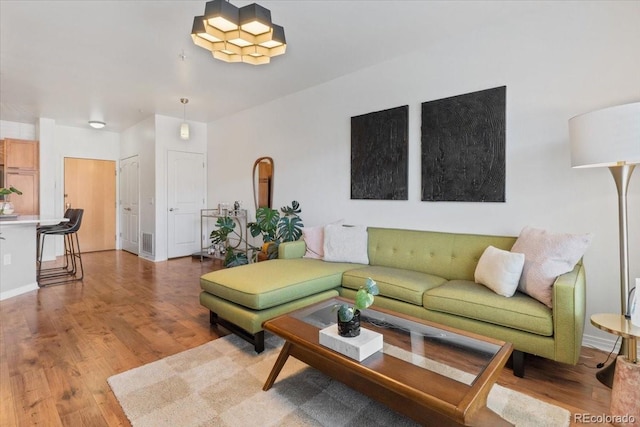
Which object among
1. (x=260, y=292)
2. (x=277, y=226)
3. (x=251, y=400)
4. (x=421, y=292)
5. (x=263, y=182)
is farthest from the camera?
(x=263, y=182)

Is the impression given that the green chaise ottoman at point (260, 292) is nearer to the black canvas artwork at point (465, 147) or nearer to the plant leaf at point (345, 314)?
the plant leaf at point (345, 314)

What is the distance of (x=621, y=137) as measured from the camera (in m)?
1.80

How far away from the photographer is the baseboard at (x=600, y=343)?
2322mm

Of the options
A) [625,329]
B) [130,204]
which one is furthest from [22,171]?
[625,329]

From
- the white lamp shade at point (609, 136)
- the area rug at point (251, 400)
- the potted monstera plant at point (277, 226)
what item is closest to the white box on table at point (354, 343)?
the area rug at point (251, 400)

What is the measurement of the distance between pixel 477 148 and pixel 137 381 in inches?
124

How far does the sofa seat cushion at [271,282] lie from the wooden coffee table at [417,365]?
1.53 feet

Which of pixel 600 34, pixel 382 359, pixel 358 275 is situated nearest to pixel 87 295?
pixel 358 275

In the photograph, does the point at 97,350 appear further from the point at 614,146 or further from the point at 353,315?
the point at 614,146

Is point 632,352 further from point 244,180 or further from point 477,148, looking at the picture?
point 244,180

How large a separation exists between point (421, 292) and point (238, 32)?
89.3 inches

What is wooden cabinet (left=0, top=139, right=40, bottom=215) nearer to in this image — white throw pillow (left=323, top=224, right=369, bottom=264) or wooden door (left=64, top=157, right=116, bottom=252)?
wooden door (left=64, top=157, right=116, bottom=252)

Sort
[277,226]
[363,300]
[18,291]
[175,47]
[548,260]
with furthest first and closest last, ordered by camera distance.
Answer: [277,226]
[18,291]
[175,47]
[548,260]
[363,300]

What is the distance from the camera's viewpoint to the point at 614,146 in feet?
5.98
